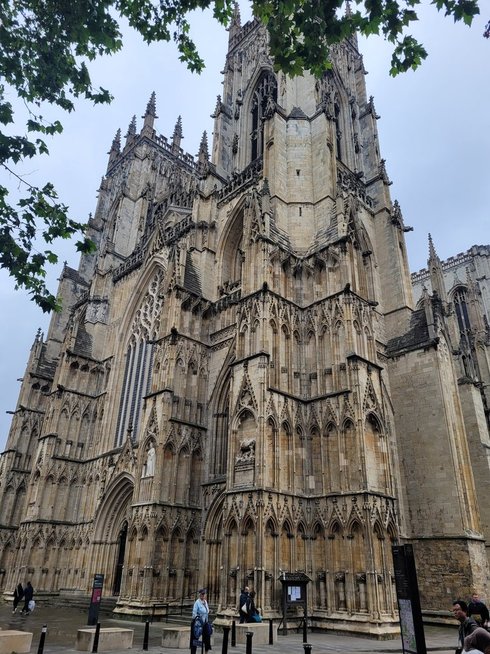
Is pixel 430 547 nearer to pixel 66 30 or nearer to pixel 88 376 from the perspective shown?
pixel 66 30

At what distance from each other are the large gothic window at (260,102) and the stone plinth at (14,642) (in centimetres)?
2724

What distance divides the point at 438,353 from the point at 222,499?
34.2 ft

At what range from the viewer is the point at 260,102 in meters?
32.9

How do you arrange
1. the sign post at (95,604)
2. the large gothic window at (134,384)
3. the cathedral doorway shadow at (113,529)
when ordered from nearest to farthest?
the sign post at (95,604) → the cathedral doorway shadow at (113,529) → the large gothic window at (134,384)

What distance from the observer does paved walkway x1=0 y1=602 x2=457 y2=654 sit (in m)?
10.7

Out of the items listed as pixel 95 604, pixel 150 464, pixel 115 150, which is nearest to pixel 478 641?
pixel 95 604

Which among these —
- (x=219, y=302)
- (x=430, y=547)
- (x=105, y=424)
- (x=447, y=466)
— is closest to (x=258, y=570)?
(x=430, y=547)

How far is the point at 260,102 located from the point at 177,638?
3099 centimetres

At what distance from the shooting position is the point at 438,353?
20172 millimetres

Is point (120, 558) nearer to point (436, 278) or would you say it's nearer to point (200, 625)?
point (200, 625)

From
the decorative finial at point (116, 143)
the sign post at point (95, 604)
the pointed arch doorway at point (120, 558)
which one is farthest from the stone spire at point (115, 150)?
the sign post at point (95, 604)

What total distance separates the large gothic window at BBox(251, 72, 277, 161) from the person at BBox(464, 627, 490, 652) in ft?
94.7

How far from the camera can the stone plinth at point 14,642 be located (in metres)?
8.66

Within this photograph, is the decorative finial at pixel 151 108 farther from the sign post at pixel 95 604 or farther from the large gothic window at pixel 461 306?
the sign post at pixel 95 604
